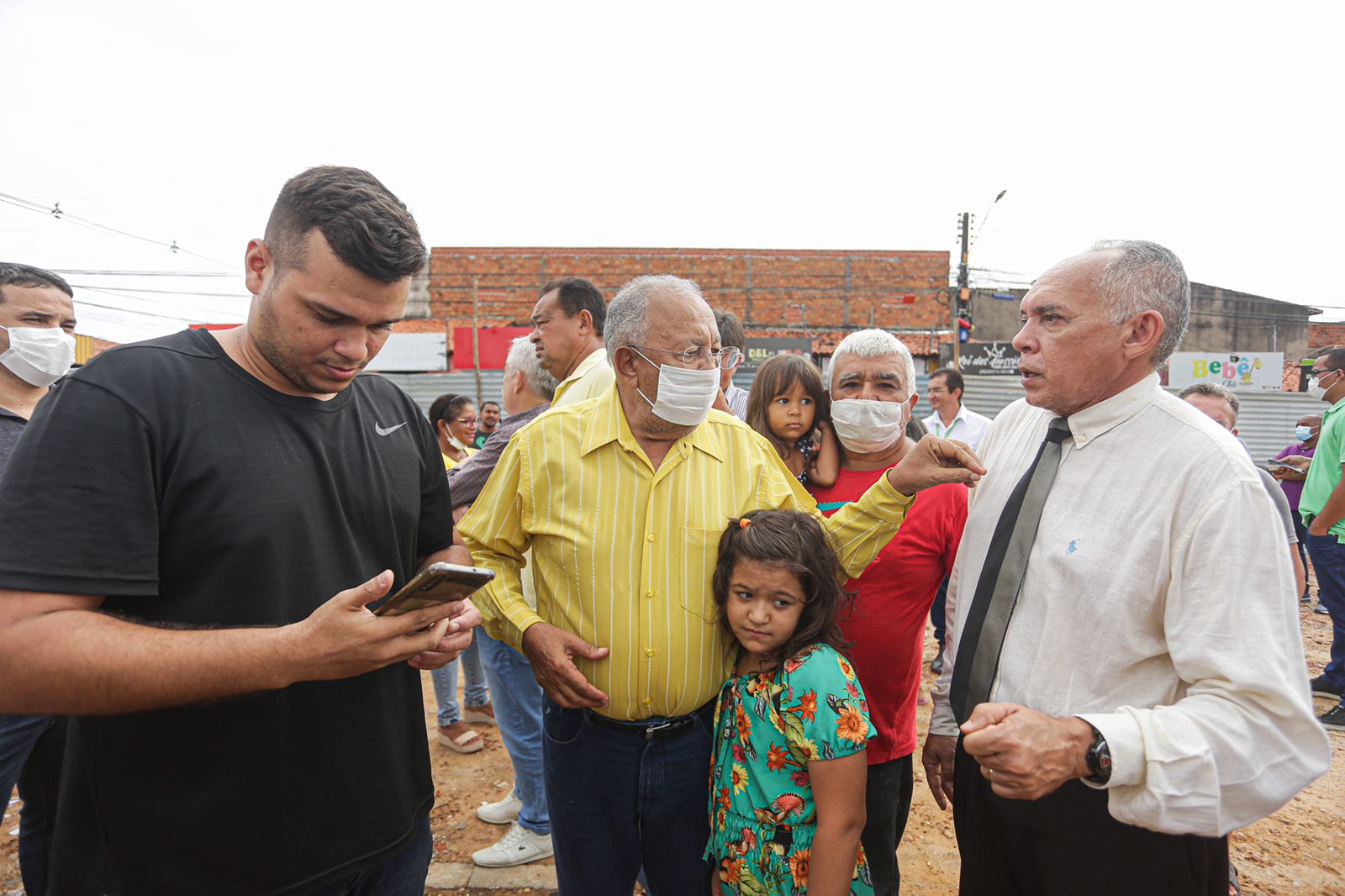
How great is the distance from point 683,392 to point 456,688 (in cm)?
357

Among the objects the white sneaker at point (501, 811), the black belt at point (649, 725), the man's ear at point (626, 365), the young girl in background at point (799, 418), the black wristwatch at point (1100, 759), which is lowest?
the white sneaker at point (501, 811)

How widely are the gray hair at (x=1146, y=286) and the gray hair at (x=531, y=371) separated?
2.98m

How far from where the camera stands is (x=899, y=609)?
8.09 feet

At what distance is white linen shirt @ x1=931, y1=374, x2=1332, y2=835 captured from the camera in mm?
1416

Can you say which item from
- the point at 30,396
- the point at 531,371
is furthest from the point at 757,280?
the point at 30,396

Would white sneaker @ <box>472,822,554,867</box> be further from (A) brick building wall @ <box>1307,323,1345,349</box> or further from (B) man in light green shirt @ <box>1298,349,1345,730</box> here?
(A) brick building wall @ <box>1307,323,1345,349</box>

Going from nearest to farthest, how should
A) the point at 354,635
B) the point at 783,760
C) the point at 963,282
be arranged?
the point at 354,635 < the point at 783,760 < the point at 963,282

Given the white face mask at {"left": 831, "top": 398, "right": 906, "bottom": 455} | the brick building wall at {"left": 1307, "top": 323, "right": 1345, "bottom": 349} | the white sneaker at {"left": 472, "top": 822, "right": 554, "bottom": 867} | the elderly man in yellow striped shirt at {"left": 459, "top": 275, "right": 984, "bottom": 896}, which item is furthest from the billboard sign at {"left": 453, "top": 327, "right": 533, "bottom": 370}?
the brick building wall at {"left": 1307, "top": 323, "right": 1345, "bottom": 349}

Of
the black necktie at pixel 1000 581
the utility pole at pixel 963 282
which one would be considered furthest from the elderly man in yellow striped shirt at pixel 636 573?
the utility pole at pixel 963 282

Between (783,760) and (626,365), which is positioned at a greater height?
(626,365)

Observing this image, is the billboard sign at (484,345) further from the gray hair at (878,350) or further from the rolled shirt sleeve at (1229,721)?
the rolled shirt sleeve at (1229,721)

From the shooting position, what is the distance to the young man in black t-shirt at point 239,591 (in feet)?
3.92

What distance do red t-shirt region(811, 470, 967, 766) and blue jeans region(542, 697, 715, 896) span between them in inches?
26.5

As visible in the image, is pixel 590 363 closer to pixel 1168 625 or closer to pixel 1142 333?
pixel 1142 333
